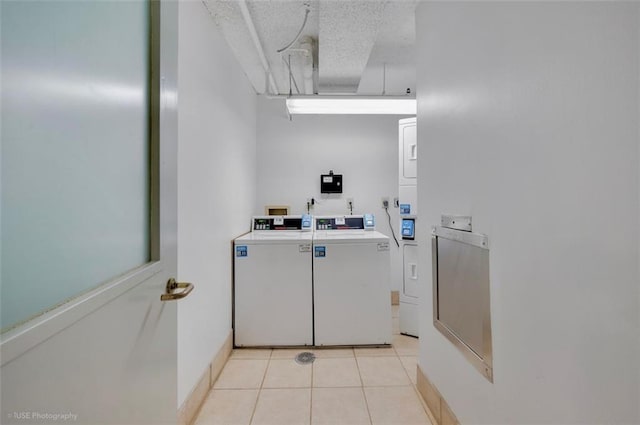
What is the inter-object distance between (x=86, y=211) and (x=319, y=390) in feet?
5.72

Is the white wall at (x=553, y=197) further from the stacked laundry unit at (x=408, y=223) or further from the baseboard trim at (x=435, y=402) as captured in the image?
the stacked laundry unit at (x=408, y=223)

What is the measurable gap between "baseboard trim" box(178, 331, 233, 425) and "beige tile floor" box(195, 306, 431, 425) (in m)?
0.04

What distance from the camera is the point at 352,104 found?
2.38 metres

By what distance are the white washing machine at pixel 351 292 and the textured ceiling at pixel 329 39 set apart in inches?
60.7

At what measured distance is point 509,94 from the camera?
35.8 inches

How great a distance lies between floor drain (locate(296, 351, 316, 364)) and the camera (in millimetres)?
2061

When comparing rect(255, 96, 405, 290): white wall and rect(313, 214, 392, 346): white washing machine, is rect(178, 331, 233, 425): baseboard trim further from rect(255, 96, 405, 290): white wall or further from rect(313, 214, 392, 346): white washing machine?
rect(255, 96, 405, 290): white wall

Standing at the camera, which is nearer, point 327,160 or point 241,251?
point 241,251

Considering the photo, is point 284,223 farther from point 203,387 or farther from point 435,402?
point 435,402

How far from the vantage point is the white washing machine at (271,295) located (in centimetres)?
Answer: 222

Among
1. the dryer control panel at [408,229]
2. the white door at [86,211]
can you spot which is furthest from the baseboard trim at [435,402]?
the white door at [86,211]

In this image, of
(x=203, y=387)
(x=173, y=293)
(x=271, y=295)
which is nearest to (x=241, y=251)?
(x=271, y=295)

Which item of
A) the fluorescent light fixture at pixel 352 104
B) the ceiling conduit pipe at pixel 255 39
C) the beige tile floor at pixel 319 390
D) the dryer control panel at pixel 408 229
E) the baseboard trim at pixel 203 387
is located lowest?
the beige tile floor at pixel 319 390

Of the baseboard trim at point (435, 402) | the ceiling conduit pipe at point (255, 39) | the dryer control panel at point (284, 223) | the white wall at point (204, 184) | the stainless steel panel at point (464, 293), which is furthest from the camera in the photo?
the dryer control panel at point (284, 223)
